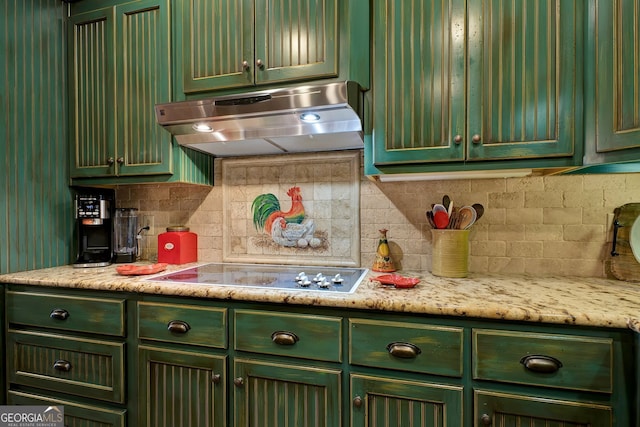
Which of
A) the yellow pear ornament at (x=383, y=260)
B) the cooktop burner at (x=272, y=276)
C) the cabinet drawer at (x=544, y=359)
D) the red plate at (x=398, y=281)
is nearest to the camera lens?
the cabinet drawer at (x=544, y=359)

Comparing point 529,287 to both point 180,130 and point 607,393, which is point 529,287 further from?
point 180,130

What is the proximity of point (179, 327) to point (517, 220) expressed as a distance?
166cm

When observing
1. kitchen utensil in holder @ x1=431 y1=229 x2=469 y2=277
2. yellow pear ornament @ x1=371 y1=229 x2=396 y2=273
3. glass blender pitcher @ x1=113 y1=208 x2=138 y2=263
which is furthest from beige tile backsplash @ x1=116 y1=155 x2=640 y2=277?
glass blender pitcher @ x1=113 y1=208 x2=138 y2=263

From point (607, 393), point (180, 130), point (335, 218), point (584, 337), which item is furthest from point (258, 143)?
point (607, 393)

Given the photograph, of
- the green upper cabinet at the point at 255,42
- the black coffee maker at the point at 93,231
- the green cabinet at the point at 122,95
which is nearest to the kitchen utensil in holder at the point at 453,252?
the green upper cabinet at the point at 255,42

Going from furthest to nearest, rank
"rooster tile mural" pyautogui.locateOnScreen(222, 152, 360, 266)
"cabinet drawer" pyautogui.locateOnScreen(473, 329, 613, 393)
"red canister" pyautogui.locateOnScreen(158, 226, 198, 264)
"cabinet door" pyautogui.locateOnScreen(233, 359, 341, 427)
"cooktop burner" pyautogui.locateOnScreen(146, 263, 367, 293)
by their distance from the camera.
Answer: "red canister" pyautogui.locateOnScreen(158, 226, 198, 264)
"rooster tile mural" pyautogui.locateOnScreen(222, 152, 360, 266)
"cooktop burner" pyautogui.locateOnScreen(146, 263, 367, 293)
"cabinet door" pyautogui.locateOnScreen(233, 359, 341, 427)
"cabinet drawer" pyautogui.locateOnScreen(473, 329, 613, 393)

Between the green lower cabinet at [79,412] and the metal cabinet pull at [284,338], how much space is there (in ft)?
2.80

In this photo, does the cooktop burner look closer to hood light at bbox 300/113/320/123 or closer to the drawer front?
the drawer front

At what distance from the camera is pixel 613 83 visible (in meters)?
1.16

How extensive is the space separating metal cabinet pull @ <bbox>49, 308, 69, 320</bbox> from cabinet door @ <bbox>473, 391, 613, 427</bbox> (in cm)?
179

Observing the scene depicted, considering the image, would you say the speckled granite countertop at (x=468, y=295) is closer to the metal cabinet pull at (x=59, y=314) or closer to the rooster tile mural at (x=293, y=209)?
the metal cabinet pull at (x=59, y=314)

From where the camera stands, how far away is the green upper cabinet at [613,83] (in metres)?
1.09

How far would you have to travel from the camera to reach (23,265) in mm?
1805

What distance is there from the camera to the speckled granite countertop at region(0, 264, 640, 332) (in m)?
1.04
